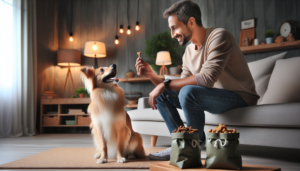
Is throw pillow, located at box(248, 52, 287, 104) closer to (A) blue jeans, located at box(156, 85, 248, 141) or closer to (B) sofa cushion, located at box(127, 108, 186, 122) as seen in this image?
(A) blue jeans, located at box(156, 85, 248, 141)

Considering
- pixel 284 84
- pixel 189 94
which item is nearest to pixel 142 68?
pixel 189 94

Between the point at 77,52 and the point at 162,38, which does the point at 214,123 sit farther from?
the point at 77,52

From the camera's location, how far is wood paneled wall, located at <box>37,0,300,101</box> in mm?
4152

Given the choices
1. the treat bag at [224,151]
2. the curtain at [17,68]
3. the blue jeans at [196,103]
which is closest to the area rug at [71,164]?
the blue jeans at [196,103]

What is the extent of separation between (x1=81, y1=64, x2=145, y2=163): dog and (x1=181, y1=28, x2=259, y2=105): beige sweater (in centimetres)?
56

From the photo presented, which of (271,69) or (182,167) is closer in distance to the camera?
(182,167)

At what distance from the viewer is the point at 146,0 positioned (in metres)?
4.60

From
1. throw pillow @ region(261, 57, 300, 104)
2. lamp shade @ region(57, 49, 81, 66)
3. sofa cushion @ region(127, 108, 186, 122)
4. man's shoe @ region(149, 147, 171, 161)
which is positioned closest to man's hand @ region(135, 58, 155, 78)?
man's shoe @ region(149, 147, 171, 161)

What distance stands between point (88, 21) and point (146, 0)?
1.19m

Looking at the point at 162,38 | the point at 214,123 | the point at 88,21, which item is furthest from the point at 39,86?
the point at 214,123

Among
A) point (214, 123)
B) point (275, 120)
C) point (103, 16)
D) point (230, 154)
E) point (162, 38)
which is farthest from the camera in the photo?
point (103, 16)

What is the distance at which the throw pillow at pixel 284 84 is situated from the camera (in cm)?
186

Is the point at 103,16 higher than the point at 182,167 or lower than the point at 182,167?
higher

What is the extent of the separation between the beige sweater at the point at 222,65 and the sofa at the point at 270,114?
0.13 meters
